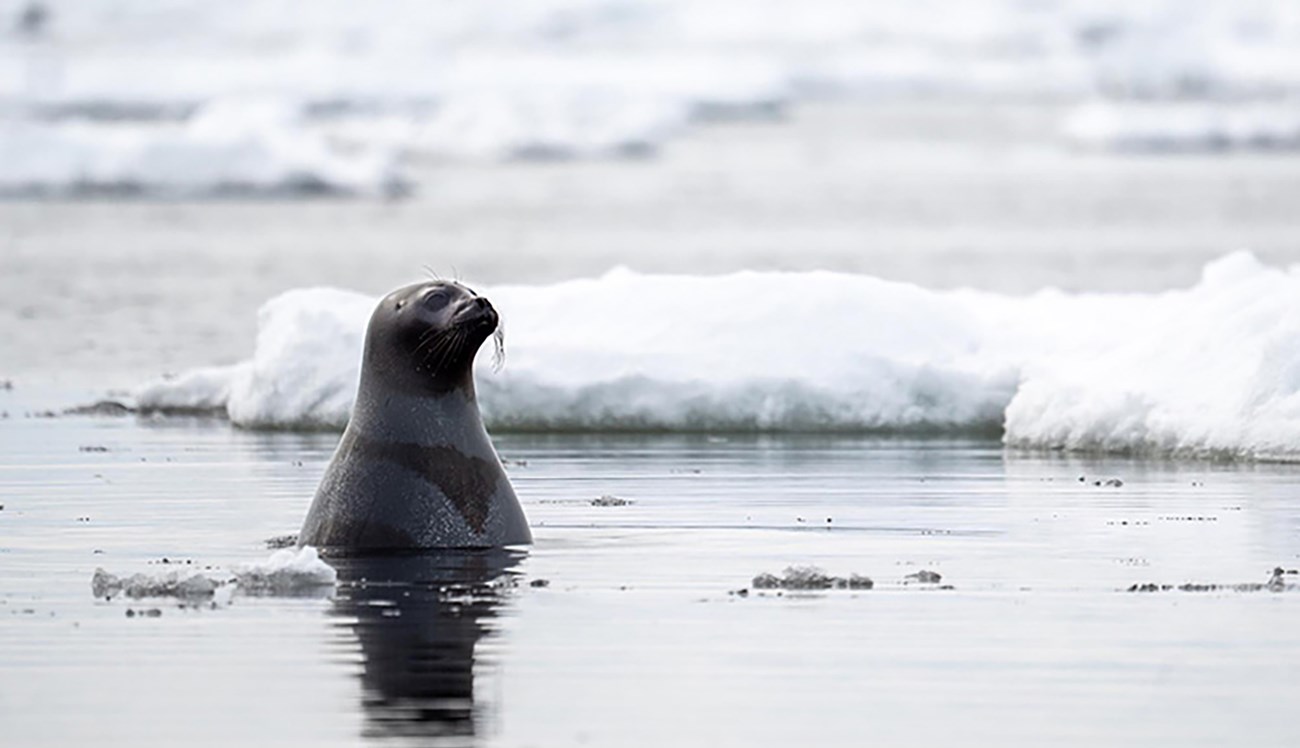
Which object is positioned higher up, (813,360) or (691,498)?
(813,360)

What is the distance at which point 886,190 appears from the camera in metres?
59.2

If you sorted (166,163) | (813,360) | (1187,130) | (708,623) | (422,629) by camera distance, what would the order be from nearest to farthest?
(422,629)
(708,623)
(813,360)
(166,163)
(1187,130)

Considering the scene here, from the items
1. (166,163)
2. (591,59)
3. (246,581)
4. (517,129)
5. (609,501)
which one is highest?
(591,59)

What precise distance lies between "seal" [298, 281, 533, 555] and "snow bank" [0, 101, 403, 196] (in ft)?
132

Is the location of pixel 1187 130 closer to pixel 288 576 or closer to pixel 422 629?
pixel 288 576

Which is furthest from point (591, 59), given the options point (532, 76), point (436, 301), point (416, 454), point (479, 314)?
point (479, 314)

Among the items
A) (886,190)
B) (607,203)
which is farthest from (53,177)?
(886,190)

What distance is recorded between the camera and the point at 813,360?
1797cm

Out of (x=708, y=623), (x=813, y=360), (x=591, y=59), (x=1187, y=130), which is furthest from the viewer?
(x=591, y=59)

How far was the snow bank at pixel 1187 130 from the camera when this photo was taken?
71.9 metres

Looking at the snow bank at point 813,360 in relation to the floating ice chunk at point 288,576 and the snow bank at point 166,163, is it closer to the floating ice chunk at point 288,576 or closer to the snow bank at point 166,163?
the floating ice chunk at point 288,576

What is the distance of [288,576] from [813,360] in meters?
7.40

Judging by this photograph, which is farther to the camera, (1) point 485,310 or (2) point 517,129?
(2) point 517,129

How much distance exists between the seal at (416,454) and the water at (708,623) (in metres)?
0.36
